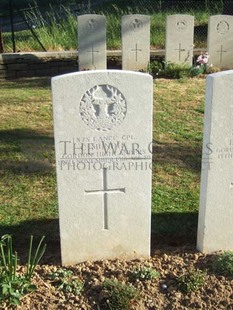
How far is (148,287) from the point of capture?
133 inches

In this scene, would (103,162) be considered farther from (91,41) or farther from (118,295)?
(91,41)

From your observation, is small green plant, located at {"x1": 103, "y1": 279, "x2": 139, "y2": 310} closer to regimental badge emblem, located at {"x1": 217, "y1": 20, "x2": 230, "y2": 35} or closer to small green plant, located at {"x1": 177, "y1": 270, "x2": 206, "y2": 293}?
small green plant, located at {"x1": 177, "y1": 270, "x2": 206, "y2": 293}

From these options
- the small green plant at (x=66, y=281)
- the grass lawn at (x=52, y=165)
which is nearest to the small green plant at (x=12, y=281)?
the small green plant at (x=66, y=281)

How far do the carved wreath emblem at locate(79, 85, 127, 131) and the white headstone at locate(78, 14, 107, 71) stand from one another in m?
6.27

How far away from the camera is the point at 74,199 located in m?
3.52

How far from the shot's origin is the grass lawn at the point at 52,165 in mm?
4262

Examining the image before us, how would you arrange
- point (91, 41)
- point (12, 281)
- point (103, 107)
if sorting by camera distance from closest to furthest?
point (12, 281)
point (103, 107)
point (91, 41)

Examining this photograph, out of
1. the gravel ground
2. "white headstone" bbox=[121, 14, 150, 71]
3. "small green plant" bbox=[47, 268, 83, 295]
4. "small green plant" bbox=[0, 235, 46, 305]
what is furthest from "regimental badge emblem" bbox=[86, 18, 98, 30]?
"small green plant" bbox=[0, 235, 46, 305]

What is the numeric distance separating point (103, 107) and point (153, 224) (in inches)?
56.2

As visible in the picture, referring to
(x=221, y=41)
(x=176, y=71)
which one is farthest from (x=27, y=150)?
(x=221, y=41)

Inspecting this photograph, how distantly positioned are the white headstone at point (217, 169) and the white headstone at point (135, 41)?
20.4ft

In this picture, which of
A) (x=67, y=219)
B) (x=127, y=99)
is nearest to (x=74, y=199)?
(x=67, y=219)

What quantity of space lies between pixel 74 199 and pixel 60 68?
6.96m

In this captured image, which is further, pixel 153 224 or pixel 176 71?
pixel 176 71
